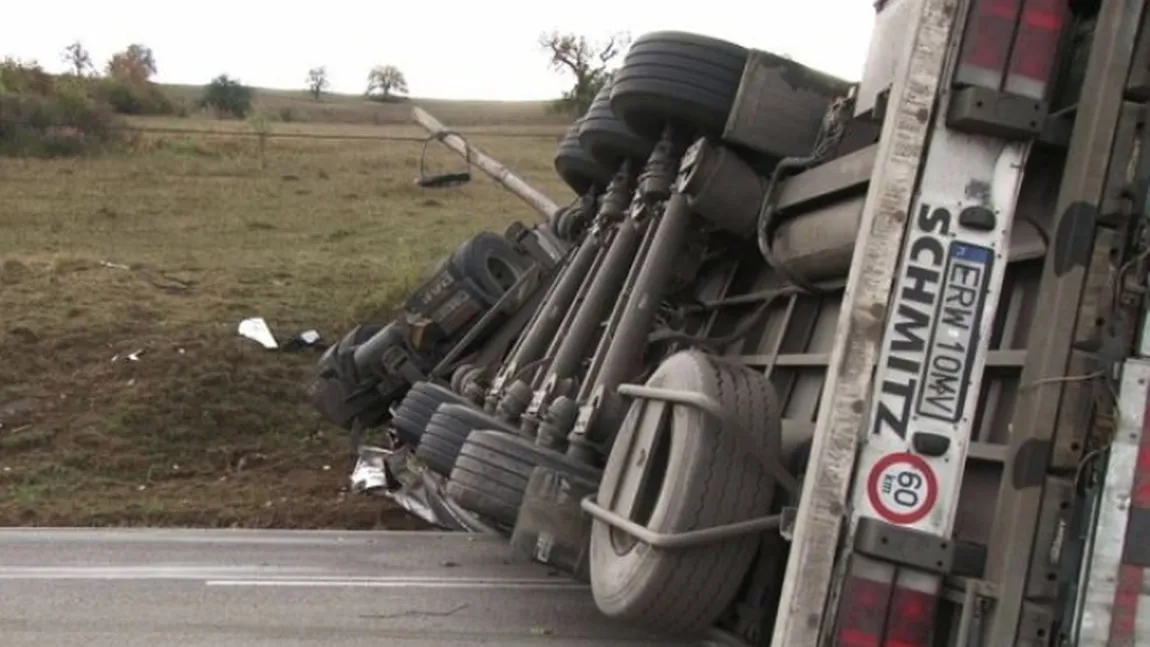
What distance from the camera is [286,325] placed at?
43.5 ft

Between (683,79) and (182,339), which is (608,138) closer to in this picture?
(683,79)

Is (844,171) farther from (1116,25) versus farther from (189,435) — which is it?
(189,435)

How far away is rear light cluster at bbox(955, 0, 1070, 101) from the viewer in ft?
9.84

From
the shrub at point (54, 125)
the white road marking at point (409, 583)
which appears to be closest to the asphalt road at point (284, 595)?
the white road marking at point (409, 583)

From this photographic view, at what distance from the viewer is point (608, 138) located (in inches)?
289

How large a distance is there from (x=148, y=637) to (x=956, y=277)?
320 centimetres

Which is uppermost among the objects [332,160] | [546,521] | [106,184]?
[332,160]

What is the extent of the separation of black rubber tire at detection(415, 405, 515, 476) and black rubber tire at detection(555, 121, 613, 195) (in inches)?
89.9

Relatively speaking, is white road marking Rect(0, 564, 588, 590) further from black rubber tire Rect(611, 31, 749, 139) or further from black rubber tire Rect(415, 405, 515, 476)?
black rubber tire Rect(611, 31, 749, 139)

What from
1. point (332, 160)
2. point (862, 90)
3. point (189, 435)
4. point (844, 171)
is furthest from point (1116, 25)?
point (332, 160)

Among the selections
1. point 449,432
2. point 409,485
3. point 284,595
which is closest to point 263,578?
point 284,595

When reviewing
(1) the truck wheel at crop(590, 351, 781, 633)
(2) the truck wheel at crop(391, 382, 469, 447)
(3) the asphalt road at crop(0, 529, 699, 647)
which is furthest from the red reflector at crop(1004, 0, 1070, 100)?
(2) the truck wheel at crop(391, 382, 469, 447)

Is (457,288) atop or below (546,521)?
atop

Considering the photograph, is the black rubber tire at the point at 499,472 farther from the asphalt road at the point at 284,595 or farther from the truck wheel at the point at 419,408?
the truck wheel at the point at 419,408
